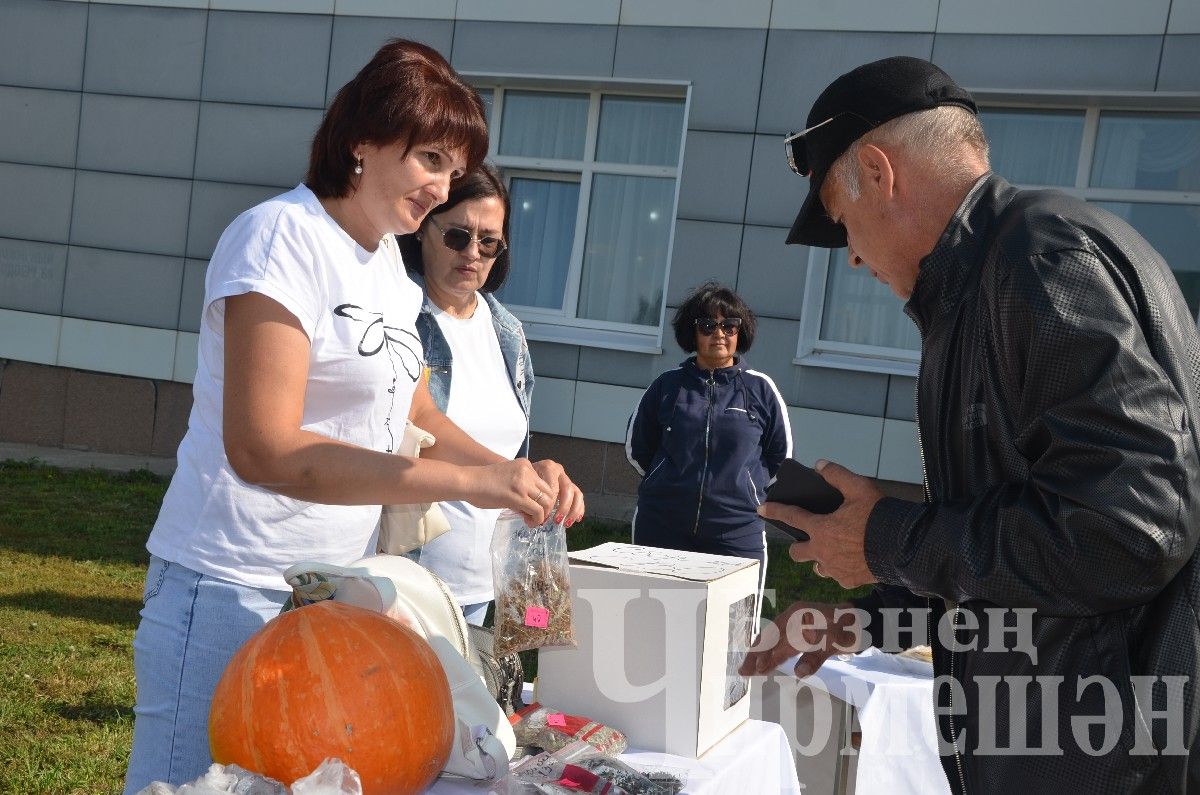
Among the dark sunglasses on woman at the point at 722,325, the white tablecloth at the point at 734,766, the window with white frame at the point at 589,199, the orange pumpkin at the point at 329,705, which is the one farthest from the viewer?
the window with white frame at the point at 589,199

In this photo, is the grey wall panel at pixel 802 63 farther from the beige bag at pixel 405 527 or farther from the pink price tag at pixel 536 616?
the pink price tag at pixel 536 616

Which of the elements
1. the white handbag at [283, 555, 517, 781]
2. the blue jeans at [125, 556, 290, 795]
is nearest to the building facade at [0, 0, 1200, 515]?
the white handbag at [283, 555, 517, 781]

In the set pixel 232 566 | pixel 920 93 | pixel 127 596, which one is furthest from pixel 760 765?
pixel 127 596

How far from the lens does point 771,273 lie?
827cm

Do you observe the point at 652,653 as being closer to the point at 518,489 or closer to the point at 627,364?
the point at 518,489

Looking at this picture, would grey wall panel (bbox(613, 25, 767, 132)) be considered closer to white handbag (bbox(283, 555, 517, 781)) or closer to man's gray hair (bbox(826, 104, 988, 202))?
man's gray hair (bbox(826, 104, 988, 202))

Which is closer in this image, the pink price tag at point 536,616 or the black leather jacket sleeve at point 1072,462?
the black leather jacket sleeve at point 1072,462

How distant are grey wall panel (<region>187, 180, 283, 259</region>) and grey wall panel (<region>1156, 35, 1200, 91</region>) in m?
7.15

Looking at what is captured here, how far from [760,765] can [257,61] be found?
8672 mm

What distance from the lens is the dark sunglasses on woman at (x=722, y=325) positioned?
519 cm

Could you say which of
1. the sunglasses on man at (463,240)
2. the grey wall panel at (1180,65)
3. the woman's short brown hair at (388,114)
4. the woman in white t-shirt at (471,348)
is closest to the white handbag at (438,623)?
the woman's short brown hair at (388,114)

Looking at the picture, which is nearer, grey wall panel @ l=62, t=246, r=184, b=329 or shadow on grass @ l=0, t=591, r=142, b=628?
shadow on grass @ l=0, t=591, r=142, b=628

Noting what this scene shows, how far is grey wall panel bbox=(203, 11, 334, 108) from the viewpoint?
9.14 m

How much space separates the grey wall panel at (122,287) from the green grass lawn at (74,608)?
1460 millimetres
